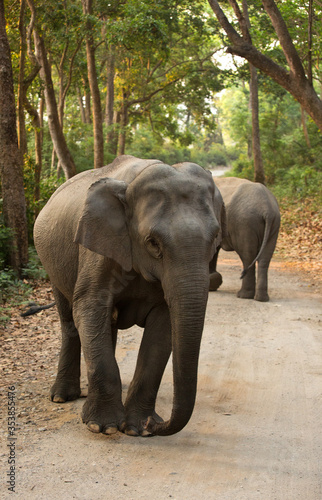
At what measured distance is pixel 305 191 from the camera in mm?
25906

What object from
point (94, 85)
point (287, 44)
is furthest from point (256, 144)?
point (287, 44)

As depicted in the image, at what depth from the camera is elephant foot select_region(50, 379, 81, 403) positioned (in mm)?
5555

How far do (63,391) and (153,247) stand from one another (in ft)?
6.74

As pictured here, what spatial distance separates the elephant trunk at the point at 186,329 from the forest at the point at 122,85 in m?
5.95

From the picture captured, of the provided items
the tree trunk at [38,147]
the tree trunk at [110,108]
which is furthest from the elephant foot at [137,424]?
the tree trunk at [110,108]

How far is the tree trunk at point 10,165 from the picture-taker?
10742 millimetres

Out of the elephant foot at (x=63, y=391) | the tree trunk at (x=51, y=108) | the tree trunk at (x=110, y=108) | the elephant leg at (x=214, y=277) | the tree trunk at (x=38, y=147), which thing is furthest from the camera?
the tree trunk at (x=110, y=108)

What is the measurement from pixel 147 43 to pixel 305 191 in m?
11.1

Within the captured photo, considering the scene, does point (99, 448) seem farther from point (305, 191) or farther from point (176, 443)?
point (305, 191)

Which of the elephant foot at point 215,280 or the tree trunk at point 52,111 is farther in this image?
the tree trunk at point 52,111

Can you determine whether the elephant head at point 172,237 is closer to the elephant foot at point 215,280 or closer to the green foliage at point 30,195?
the elephant foot at point 215,280

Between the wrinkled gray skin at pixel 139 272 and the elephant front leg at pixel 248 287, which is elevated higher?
the wrinkled gray skin at pixel 139 272

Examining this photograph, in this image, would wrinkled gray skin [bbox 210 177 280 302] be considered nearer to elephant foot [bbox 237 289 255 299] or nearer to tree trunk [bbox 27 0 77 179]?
elephant foot [bbox 237 289 255 299]

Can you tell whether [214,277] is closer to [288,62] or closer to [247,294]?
[247,294]
